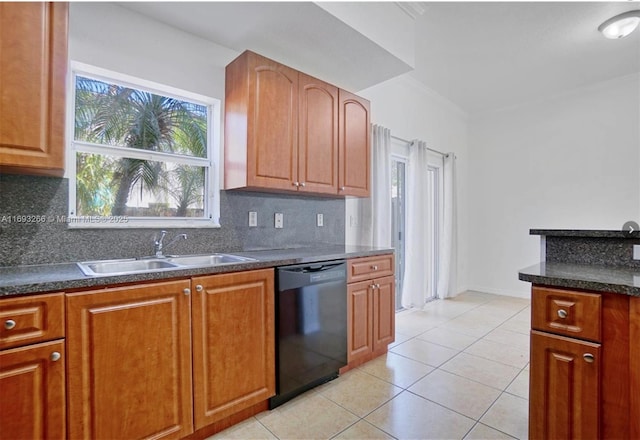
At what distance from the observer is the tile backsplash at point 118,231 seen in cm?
163

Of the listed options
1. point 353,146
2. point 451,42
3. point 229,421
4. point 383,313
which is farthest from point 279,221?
point 451,42

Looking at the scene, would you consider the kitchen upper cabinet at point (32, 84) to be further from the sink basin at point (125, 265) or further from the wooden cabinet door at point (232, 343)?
the wooden cabinet door at point (232, 343)

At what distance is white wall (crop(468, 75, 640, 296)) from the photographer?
3.89 m

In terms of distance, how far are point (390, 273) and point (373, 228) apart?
710mm

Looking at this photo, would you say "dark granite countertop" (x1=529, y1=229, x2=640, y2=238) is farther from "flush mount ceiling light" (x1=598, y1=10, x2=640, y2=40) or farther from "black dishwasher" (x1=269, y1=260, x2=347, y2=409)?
"flush mount ceiling light" (x1=598, y1=10, x2=640, y2=40)

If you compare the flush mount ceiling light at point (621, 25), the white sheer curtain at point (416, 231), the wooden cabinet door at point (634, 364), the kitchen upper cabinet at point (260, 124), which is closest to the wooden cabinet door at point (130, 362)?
the kitchen upper cabinet at point (260, 124)

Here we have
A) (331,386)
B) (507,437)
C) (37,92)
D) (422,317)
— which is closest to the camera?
(37,92)

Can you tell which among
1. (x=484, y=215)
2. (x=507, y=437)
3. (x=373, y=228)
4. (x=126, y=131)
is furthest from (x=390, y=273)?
(x=484, y=215)

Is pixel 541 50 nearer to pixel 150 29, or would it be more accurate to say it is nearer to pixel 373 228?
pixel 373 228

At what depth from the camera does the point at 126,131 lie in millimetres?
2070

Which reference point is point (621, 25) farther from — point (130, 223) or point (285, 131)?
point (130, 223)

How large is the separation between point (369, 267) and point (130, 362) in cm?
166

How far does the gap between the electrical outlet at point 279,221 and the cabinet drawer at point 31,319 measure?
158cm

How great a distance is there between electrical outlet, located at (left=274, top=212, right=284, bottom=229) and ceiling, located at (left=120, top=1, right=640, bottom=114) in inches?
49.8
